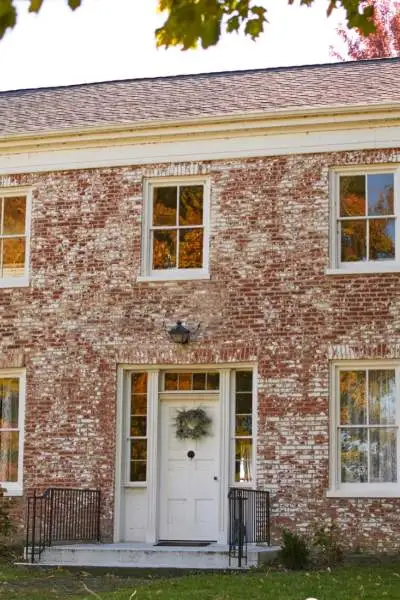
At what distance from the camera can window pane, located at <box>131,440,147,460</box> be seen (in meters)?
18.4

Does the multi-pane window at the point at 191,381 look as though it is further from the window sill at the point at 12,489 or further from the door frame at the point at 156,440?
the window sill at the point at 12,489

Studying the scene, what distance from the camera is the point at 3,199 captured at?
1978 centimetres

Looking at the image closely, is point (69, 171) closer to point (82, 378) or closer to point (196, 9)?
point (82, 378)

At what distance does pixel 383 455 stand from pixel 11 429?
590 centimetres

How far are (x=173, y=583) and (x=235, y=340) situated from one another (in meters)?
4.79

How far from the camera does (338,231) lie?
1791 cm

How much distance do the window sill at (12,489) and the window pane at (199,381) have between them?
10.4 ft

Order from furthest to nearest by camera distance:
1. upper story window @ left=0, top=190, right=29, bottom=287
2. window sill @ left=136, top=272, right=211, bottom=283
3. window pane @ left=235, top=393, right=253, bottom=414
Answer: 1. upper story window @ left=0, top=190, right=29, bottom=287
2. window sill @ left=136, top=272, right=211, bottom=283
3. window pane @ left=235, top=393, right=253, bottom=414

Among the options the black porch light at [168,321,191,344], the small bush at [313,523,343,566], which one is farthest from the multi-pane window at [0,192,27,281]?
the small bush at [313,523,343,566]

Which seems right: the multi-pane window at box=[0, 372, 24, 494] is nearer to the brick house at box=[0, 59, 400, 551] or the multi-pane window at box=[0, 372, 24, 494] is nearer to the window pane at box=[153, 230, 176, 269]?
the brick house at box=[0, 59, 400, 551]

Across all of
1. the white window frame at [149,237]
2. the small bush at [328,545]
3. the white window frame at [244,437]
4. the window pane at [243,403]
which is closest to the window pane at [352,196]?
the white window frame at [149,237]

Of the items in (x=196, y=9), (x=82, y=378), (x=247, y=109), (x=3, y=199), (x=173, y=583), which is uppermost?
(x=247, y=109)

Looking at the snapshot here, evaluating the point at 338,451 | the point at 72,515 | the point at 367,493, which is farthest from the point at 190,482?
the point at 367,493

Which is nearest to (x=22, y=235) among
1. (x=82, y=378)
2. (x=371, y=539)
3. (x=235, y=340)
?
(x=82, y=378)
